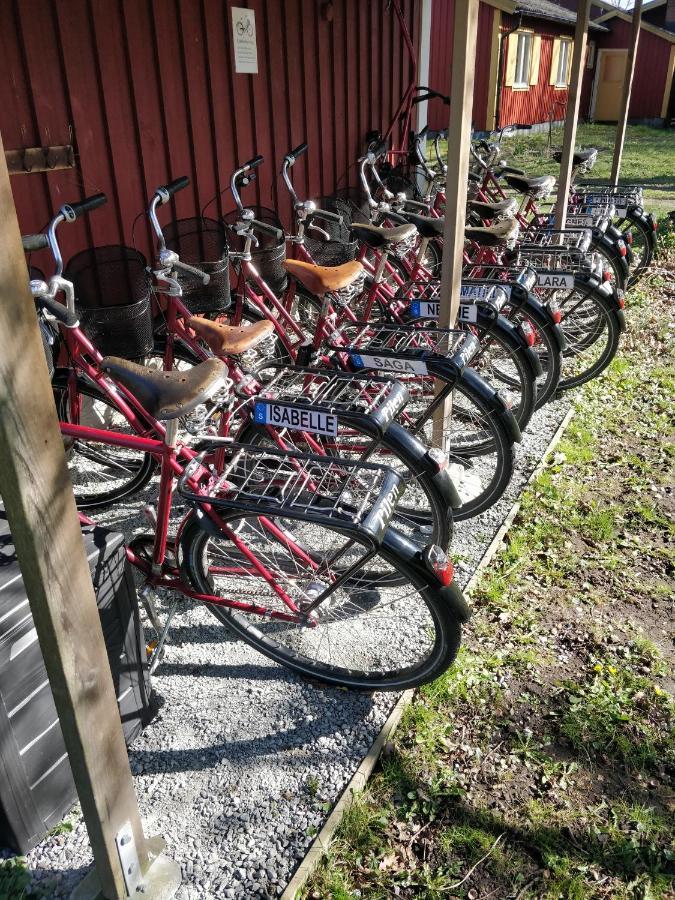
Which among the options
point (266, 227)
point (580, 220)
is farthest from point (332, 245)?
point (580, 220)

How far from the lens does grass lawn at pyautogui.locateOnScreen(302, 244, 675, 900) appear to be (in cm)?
192

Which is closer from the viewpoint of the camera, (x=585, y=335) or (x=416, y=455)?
(x=416, y=455)

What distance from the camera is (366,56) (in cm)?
Answer: 684

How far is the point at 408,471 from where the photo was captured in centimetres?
289

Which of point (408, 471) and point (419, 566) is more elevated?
point (419, 566)

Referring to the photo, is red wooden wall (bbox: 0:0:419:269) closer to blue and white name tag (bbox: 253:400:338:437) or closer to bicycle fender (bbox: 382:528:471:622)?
blue and white name tag (bbox: 253:400:338:437)

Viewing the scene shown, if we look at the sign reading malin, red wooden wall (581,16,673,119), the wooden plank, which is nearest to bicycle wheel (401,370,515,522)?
the sign reading malin

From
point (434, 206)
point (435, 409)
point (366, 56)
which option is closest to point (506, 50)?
point (366, 56)

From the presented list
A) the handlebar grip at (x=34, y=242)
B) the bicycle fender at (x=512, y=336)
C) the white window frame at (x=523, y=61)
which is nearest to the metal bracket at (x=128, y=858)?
the handlebar grip at (x=34, y=242)

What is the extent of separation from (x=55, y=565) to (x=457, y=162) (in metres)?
2.24

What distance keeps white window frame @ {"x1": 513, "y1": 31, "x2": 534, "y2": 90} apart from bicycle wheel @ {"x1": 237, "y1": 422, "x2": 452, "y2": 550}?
19390 millimetres

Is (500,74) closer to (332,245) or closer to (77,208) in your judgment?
(332,245)

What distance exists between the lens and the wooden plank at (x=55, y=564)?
125cm

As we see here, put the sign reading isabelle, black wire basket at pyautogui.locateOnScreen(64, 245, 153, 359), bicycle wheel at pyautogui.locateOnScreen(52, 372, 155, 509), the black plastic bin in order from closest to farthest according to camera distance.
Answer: the black plastic bin, bicycle wheel at pyautogui.locateOnScreen(52, 372, 155, 509), black wire basket at pyautogui.locateOnScreen(64, 245, 153, 359), the sign reading isabelle
